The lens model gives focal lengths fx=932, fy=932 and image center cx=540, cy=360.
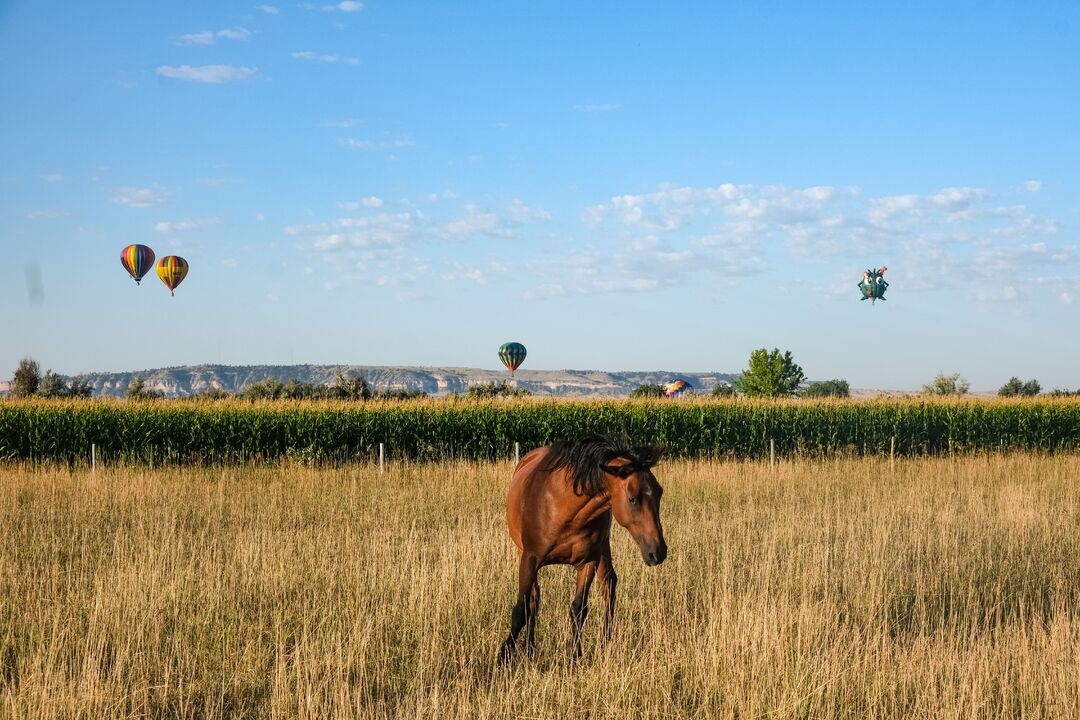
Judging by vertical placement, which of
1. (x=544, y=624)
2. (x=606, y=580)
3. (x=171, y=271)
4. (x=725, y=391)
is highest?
(x=171, y=271)

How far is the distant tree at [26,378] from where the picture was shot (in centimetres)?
8953

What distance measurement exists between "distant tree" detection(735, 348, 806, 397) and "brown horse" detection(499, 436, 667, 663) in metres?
97.8

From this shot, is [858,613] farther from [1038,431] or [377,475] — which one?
[1038,431]

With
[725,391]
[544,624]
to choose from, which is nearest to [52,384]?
[725,391]

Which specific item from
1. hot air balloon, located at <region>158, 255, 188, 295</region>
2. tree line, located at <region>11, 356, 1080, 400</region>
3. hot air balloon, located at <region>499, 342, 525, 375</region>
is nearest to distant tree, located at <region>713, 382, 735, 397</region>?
tree line, located at <region>11, 356, 1080, 400</region>

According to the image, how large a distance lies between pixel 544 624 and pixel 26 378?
9753 centimetres

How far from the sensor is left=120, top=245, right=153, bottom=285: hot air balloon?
159 ft

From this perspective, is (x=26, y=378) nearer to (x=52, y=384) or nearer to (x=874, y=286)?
(x=52, y=384)

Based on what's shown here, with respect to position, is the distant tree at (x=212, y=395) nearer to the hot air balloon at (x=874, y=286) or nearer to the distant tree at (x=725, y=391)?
the distant tree at (x=725, y=391)

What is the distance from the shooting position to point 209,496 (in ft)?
60.8

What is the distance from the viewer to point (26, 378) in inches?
3597

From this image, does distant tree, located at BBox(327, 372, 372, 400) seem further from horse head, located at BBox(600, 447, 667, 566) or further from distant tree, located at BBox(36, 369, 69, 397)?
horse head, located at BBox(600, 447, 667, 566)

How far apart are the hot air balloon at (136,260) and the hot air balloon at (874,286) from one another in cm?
4719

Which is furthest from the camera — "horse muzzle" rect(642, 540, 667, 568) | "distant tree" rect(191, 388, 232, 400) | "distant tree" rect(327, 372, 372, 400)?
"distant tree" rect(327, 372, 372, 400)
